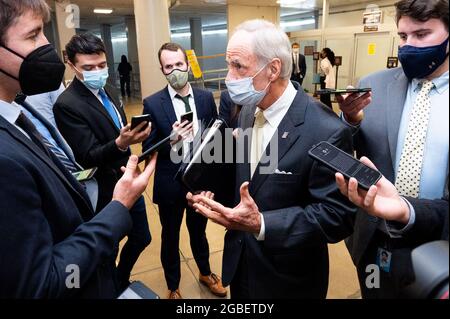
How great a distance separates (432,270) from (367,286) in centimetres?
121

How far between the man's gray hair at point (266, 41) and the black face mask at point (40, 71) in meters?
0.83

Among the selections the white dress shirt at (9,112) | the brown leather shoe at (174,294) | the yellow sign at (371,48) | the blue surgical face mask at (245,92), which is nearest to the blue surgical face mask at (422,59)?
the blue surgical face mask at (245,92)

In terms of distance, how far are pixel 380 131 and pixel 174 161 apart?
4.68ft

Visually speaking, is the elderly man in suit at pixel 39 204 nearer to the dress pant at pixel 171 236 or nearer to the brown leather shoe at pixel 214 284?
the dress pant at pixel 171 236

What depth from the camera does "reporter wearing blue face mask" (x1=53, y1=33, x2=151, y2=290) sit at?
2053mm

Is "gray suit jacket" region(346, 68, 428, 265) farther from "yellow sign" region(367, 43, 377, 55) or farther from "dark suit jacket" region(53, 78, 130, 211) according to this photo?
"yellow sign" region(367, 43, 377, 55)

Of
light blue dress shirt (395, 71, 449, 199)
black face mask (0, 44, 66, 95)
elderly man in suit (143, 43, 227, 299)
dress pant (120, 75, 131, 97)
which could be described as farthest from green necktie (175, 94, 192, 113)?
dress pant (120, 75, 131, 97)

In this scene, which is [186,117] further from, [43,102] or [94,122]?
[43,102]

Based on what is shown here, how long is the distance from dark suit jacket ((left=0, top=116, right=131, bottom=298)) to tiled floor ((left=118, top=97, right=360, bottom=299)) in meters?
1.60

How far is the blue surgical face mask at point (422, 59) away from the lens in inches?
49.4

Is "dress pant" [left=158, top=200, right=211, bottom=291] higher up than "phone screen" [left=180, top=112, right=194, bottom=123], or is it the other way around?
"phone screen" [left=180, top=112, right=194, bottom=123]

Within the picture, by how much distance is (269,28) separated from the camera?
147 cm

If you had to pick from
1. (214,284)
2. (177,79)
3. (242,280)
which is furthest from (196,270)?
(177,79)

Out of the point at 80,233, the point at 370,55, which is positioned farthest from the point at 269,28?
the point at 370,55
